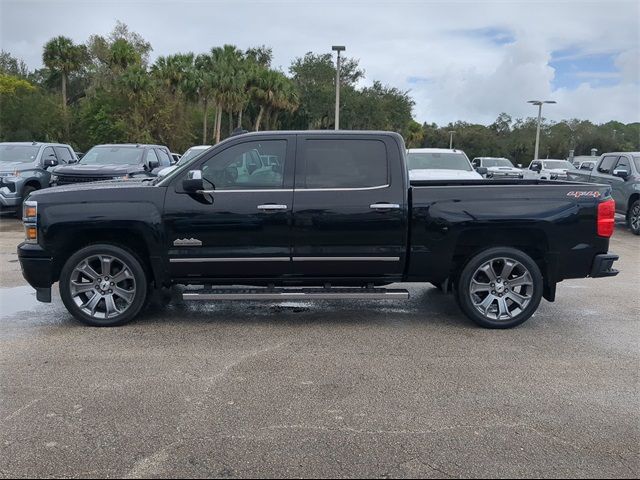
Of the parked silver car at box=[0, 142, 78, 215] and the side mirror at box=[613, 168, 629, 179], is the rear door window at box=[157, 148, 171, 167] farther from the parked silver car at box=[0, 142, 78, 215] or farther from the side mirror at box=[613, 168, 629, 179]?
the side mirror at box=[613, 168, 629, 179]

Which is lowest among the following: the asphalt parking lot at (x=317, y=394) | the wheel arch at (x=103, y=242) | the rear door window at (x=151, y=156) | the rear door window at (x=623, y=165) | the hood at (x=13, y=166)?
the asphalt parking lot at (x=317, y=394)

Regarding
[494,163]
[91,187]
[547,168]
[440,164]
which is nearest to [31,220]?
[91,187]

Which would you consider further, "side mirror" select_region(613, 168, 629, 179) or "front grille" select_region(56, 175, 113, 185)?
"side mirror" select_region(613, 168, 629, 179)

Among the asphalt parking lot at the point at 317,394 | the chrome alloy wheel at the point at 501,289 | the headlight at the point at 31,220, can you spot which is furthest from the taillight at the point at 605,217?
the headlight at the point at 31,220

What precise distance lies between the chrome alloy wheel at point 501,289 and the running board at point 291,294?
749mm

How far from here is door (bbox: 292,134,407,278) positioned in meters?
5.67

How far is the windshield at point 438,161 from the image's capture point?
491 inches

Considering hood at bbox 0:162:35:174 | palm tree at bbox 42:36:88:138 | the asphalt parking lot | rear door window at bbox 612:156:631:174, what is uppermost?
palm tree at bbox 42:36:88:138

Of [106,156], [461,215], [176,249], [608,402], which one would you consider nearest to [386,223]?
[461,215]

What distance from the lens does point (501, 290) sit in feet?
19.3

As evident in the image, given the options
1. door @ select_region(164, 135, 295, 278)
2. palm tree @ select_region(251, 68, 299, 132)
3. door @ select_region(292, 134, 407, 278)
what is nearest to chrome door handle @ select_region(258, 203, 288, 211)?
door @ select_region(164, 135, 295, 278)

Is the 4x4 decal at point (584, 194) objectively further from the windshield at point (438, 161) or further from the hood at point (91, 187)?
the windshield at point (438, 161)

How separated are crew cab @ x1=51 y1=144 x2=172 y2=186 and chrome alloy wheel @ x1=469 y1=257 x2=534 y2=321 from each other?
893cm

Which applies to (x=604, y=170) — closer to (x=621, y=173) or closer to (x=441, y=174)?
(x=621, y=173)
